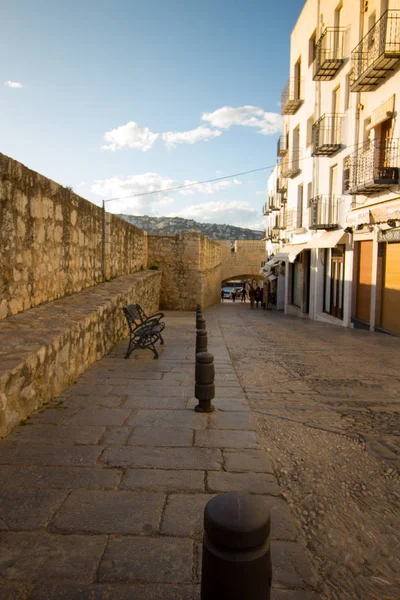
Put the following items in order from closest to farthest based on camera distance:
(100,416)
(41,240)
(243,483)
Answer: (243,483) → (100,416) → (41,240)

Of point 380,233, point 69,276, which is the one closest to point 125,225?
point 69,276

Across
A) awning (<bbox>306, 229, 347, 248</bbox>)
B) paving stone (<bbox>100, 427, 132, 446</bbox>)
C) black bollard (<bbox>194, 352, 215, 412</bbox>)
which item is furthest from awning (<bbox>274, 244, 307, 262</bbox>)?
paving stone (<bbox>100, 427, 132, 446</bbox>)

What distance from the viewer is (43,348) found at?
4070 mm

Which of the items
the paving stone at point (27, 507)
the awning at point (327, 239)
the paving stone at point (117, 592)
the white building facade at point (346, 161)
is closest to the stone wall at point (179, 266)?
the white building facade at point (346, 161)

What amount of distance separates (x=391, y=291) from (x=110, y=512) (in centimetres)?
1090

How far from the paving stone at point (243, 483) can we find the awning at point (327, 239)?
41.6ft

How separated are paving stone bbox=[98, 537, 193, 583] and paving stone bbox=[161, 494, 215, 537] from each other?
8 centimetres

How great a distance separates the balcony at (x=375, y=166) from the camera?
1106cm

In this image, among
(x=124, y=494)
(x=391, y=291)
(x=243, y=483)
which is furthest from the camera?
(x=391, y=291)

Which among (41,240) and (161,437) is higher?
(41,240)

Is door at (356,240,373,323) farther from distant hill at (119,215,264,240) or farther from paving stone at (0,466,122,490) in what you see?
distant hill at (119,215,264,240)

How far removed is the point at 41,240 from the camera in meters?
5.67

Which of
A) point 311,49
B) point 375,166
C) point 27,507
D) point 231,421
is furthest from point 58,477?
point 311,49

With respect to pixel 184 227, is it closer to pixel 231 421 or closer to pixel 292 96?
pixel 292 96
